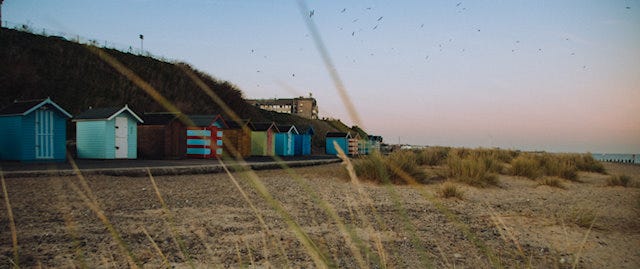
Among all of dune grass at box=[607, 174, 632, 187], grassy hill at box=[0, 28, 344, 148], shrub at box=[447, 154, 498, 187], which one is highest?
grassy hill at box=[0, 28, 344, 148]

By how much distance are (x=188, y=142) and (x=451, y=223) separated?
19.0 metres

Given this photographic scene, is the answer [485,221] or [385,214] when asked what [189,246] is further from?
[485,221]

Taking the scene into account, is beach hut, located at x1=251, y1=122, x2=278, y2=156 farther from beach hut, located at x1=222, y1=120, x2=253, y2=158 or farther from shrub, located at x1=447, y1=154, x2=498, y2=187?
shrub, located at x1=447, y1=154, x2=498, y2=187

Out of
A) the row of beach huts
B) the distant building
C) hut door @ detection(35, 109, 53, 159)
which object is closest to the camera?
the row of beach huts

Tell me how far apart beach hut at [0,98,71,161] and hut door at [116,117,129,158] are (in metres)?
2.69

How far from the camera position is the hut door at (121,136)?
769 inches

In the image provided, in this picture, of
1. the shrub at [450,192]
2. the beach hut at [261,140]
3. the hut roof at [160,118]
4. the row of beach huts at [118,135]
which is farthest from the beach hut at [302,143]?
the shrub at [450,192]

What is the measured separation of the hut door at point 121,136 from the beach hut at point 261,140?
395 inches

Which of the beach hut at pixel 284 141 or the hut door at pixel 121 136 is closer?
the hut door at pixel 121 136

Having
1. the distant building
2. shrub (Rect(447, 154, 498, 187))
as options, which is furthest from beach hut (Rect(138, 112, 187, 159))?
the distant building

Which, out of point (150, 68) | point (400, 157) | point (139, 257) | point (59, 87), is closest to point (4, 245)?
point (139, 257)

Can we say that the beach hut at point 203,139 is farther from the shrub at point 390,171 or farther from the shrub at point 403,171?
the shrub at point 403,171

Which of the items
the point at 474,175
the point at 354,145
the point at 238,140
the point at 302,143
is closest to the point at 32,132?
the point at 238,140

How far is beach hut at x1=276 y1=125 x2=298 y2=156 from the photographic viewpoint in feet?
99.3
